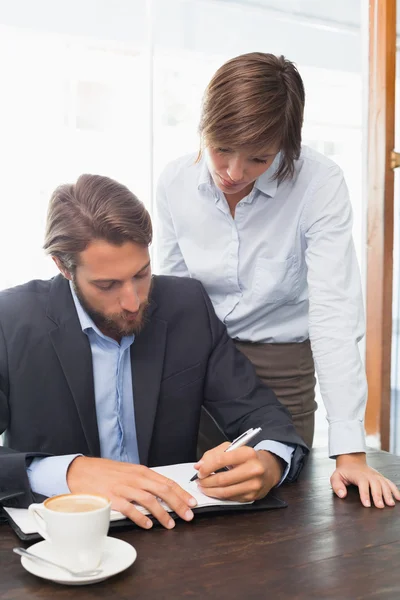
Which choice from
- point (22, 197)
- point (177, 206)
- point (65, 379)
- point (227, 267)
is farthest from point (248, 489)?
point (22, 197)

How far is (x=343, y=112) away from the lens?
4160mm

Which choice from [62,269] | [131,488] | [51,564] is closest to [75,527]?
[51,564]

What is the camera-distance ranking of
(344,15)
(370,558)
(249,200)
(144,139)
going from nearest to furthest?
(370,558) < (249,200) < (144,139) < (344,15)

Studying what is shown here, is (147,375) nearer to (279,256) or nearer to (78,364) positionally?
(78,364)

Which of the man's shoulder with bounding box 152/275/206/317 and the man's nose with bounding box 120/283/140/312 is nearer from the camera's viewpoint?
the man's nose with bounding box 120/283/140/312

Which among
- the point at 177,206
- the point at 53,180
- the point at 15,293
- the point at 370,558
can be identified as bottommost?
the point at 370,558

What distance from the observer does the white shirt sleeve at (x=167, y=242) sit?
199cm

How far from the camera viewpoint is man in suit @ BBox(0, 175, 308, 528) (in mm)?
1562

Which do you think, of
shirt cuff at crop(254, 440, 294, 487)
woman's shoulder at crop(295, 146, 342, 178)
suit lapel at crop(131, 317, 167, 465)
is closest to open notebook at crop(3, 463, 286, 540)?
shirt cuff at crop(254, 440, 294, 487)

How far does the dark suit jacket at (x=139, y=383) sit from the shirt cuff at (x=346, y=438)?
81 millimetres

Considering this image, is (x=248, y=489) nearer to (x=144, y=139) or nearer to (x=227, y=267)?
(x=227, y=267)

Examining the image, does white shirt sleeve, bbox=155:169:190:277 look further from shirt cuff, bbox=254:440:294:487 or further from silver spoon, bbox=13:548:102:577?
silver spoon, bbox=13:548:102:577

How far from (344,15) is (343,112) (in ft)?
1.75

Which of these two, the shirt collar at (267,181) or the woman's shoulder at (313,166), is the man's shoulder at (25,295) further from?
the woman's shoulder at (313,166)
